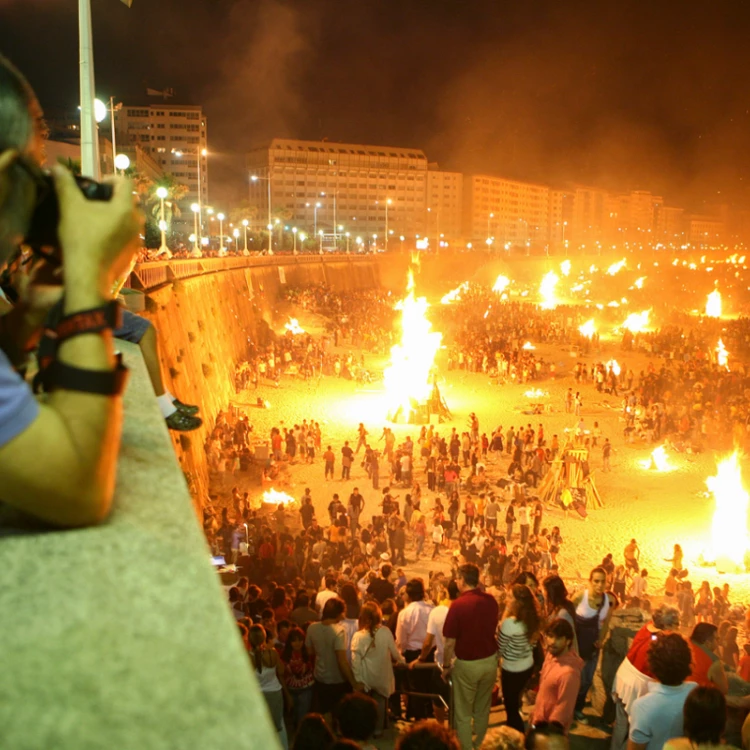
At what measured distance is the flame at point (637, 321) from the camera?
5531 cm

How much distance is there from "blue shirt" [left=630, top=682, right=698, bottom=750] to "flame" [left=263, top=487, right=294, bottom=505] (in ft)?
45.4

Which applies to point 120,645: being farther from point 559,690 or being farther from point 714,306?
point 714,306

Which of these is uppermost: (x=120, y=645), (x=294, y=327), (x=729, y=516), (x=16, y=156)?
(x=294, y=327)

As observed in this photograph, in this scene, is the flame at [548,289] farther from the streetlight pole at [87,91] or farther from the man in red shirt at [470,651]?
the man in red shirt at [470,651]

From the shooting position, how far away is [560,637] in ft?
15.8

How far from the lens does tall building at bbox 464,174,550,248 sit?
436 ft

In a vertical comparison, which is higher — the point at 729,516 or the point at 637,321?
the point at 637,321

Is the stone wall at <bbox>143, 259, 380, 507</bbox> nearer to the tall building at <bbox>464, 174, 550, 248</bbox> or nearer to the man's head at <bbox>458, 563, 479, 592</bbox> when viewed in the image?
the man's head at <bbox>458, 563, 479, 592</bbox>

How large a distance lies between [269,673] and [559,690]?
1866 millimetres

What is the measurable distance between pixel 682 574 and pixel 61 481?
13166 millimetres

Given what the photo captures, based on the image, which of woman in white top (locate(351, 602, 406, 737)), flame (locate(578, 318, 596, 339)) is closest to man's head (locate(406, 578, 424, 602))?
woman in white top (locate(351, 602, 406, 737))

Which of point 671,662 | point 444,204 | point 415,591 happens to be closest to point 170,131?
point 444,204

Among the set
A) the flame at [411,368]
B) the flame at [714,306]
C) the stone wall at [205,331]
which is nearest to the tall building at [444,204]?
the flame at [714,306]

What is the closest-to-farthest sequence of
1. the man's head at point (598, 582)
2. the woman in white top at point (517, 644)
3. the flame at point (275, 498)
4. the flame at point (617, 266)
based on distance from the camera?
the woman in white top at point (517, 644) < the man's head at point (598, 582) < the flame at point (275, 498) < the flame at point (617, 266)
